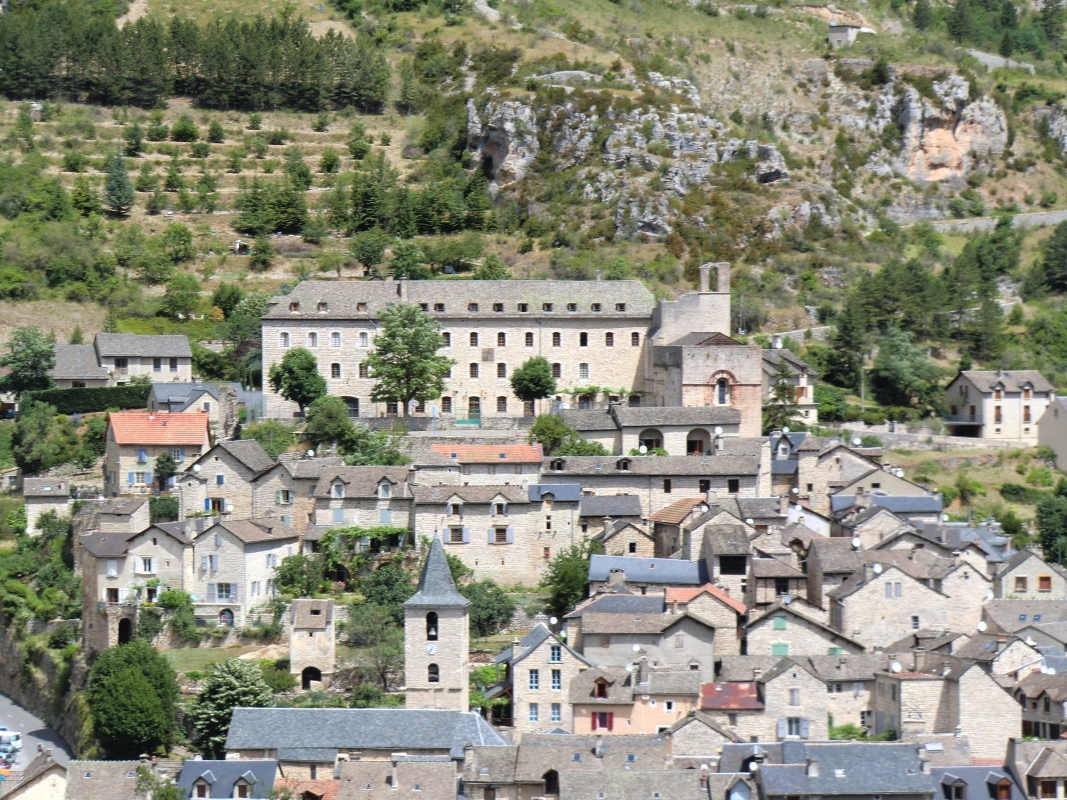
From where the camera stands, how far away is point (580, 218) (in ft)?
351

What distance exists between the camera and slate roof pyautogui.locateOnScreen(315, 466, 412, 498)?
228 feet

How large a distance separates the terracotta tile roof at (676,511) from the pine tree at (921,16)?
93823 millimetres

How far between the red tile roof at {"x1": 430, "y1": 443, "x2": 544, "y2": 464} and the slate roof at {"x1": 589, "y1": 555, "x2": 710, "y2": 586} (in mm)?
7088

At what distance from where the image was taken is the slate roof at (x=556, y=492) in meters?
69.5

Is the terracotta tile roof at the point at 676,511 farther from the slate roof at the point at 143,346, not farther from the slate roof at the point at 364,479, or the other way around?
the slate roof at the point at 143,346

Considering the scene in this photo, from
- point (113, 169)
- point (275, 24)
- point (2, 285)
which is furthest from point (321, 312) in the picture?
point (275, 24)

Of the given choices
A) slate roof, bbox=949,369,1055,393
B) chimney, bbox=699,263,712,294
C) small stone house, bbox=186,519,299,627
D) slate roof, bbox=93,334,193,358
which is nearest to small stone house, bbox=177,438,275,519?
small stone house, bbox=186,519,299,627

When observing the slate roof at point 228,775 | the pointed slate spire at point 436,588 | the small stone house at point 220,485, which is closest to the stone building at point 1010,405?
the pointed slate spire at point 436,588

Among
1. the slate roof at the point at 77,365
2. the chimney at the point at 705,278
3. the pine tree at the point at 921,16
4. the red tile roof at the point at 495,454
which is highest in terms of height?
the pine tree at the point at 921,16

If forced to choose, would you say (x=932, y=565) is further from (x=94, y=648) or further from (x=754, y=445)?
(x=94, y=648)

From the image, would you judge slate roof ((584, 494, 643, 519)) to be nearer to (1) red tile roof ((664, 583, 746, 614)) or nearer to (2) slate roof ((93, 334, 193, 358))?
(1) red tile roof ((664, 583, 746, 614))

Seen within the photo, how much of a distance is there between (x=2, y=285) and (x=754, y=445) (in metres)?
41.7

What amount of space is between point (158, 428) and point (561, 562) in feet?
62.8

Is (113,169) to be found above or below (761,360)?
above
